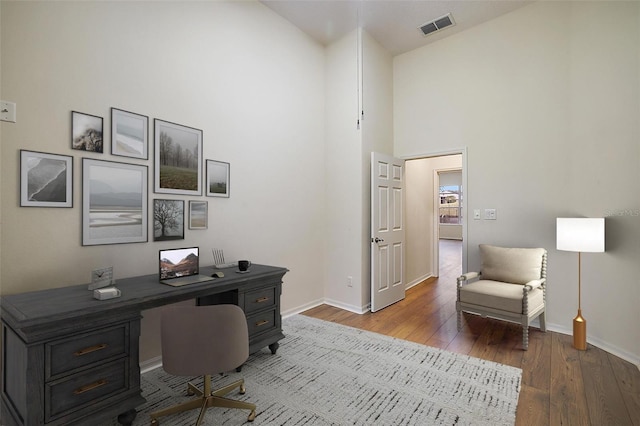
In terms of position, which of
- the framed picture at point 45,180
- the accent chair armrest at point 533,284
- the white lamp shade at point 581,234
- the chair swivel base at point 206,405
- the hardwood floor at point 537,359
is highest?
the framed picture at point 45,180

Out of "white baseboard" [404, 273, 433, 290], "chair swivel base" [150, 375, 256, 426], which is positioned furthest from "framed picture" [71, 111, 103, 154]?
"white baseboard" [404, 273, 433, 290]

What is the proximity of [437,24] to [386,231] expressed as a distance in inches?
109

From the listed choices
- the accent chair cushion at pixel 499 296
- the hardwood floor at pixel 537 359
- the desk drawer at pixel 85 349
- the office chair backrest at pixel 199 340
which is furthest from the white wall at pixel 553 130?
the desk drawer at pixel 85 349

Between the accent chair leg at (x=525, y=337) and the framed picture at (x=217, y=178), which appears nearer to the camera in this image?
the accent chair leg at (x=525, y=337)

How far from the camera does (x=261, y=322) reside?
2717mm

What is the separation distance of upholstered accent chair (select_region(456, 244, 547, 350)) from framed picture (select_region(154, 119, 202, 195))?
2997 millimetres

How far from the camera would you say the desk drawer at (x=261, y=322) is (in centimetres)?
264

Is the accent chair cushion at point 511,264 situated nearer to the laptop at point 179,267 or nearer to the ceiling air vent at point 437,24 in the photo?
the ceiling air vent at point 437,24

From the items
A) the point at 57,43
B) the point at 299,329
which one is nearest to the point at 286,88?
the point at 57,43

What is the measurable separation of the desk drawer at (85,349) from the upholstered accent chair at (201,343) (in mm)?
288

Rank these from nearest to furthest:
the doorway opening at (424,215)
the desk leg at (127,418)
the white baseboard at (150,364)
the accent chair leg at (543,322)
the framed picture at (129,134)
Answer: the desk leg at (127,418) → the framed picture at (129,134) → the white baseboard at (150,364) → the accent chair leg at (543,322) → the doorway opening at (424,215)

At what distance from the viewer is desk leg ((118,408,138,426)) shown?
184 centimetres

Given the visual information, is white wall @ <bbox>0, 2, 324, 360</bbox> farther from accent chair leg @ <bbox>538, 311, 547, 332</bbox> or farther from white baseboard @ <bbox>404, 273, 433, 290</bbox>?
accent chair leg @ <bbox>538, 311, 547, 332</bbox>

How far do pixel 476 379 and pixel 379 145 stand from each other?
308 centimetres
